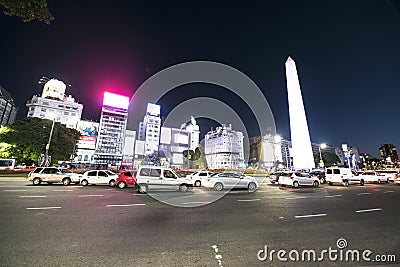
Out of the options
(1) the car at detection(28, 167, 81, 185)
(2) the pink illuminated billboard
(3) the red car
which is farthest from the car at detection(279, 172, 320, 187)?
(2) the pink illuminated billboard

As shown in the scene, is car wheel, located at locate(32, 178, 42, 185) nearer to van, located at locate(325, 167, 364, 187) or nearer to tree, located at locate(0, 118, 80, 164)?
tree, located at locate(0, 118, 80, 164)

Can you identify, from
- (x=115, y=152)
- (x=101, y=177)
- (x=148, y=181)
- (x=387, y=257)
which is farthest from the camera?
(x=115, y=152)

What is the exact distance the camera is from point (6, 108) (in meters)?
114

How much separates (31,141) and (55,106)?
261ft

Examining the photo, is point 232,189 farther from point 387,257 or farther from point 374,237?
point 387,257

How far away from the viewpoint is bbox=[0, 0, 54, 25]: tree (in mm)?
7179

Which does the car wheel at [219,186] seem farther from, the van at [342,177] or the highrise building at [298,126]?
the highrise building at [298,126]

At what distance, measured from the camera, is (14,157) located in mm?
33781

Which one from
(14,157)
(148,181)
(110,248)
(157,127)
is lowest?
(110,248)

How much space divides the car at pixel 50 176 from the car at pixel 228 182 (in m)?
13.3

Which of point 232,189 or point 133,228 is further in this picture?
point 232,189

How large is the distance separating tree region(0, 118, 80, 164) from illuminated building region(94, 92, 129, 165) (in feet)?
234

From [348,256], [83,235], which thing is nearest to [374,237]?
[348,256]

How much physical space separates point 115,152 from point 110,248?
119 meters
